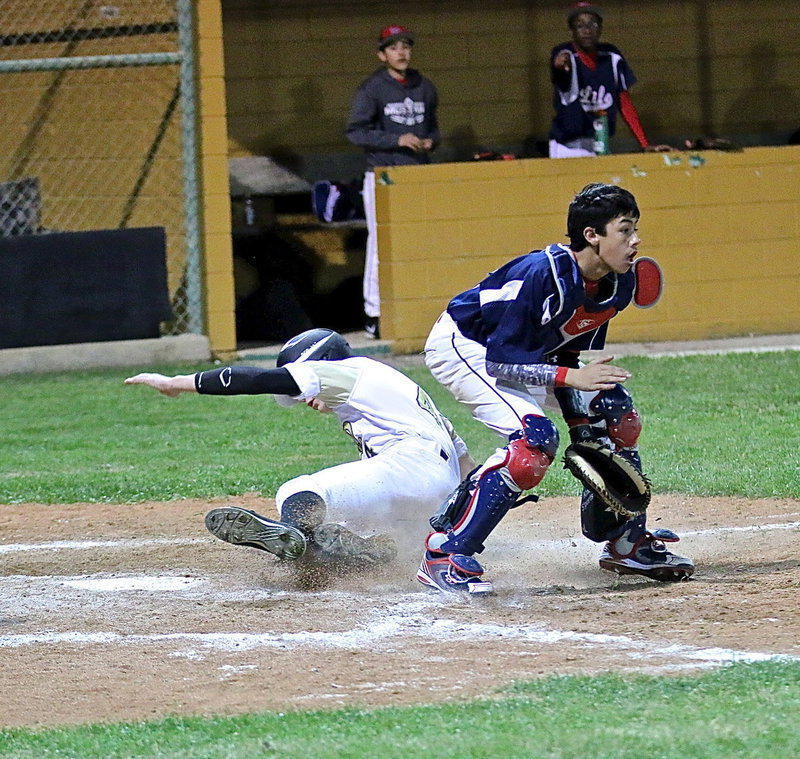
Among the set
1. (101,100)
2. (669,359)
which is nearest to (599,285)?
(669,359)

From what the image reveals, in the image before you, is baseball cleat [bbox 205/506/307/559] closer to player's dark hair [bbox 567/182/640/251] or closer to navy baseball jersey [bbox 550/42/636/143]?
player's dark hair [bbox 567/182/640/251]

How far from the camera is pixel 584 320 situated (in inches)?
203

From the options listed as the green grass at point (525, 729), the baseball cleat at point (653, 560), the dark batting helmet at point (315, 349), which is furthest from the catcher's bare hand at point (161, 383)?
the baseball cleat at point (653, 560)

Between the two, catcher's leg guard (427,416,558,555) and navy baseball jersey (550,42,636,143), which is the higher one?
navy baseball jersey (550,42,636,143)

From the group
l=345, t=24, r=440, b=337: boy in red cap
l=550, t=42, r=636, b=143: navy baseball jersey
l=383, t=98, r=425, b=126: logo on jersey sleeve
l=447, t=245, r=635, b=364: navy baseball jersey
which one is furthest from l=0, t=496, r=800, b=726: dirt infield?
l=550, t=42, r=636, b=143: navy baseball jersey

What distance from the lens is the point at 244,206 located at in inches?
536

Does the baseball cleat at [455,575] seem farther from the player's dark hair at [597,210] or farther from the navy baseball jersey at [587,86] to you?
the navy baseball jersey at [587,86]

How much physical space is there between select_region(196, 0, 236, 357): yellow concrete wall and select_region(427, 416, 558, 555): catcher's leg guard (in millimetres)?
6982

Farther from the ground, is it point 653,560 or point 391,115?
point 391,115

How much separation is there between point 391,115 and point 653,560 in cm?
700

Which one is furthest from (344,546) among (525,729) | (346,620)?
(525,729)

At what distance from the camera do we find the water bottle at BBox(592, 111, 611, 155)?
12.1 meters

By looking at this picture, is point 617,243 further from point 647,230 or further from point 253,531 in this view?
point 647,230

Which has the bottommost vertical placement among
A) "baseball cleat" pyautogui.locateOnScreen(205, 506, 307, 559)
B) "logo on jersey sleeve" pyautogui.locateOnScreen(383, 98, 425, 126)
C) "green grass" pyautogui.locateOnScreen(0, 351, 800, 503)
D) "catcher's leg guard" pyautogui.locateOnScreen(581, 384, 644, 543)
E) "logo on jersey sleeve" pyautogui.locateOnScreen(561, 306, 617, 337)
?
"green grass" pyautogui.locateOnScreen(0, 351, 800, 503)
